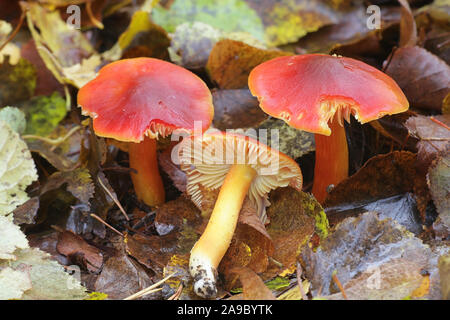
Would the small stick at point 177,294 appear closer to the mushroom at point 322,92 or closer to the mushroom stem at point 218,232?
the mushroom stem at point 218,232

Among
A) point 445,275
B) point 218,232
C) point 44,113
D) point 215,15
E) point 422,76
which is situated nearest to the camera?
point 445,275

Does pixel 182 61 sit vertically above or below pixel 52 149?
above

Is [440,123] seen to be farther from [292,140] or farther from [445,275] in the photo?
[445,275]

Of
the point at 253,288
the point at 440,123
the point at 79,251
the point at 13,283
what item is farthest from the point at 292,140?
the point at 13,283

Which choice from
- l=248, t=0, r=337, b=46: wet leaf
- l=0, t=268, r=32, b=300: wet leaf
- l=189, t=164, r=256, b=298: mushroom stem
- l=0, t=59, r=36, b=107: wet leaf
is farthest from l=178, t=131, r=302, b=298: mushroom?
l=248, t=0, r=337, b=46: wet leaf
